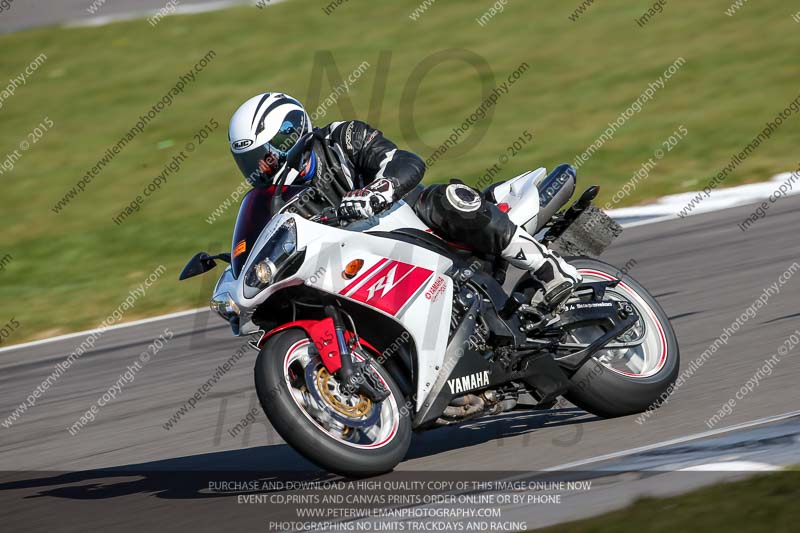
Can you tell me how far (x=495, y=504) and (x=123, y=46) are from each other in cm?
1869

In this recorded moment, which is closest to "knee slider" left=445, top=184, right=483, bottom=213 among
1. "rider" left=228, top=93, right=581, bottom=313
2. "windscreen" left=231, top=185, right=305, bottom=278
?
"rider" left=228, top=93, right=581, bottom=313

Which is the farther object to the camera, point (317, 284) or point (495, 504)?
point (317, 284)

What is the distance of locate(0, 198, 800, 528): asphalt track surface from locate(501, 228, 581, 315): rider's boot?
65cm

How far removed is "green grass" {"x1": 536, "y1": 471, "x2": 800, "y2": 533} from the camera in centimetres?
382

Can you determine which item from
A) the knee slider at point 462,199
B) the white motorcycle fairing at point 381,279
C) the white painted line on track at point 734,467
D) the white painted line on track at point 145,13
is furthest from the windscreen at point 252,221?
the white painted line on track at point 145,13

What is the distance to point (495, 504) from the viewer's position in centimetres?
451

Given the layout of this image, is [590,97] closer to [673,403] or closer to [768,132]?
[768,132]

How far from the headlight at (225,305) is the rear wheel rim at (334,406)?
0.31 metres

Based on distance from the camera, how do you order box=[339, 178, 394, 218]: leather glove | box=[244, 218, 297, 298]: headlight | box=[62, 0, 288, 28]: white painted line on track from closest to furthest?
box=[244, 218, 297, 298]: headlight → box=[339, 178, 394, 218]: leather glove → box=[62, 0, 288, 28]: white painted line on track

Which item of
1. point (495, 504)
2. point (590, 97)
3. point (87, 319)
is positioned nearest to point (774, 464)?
point (495, 504)

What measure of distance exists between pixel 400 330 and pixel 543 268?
2.88 ft

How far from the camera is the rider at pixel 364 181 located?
17.1 feet

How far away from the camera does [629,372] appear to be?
6.14 meters

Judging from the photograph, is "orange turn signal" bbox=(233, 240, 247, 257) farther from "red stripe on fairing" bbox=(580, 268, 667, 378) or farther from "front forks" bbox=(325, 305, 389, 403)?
"red stripe on fairing" bbox=(580, 268, 667, 378)
